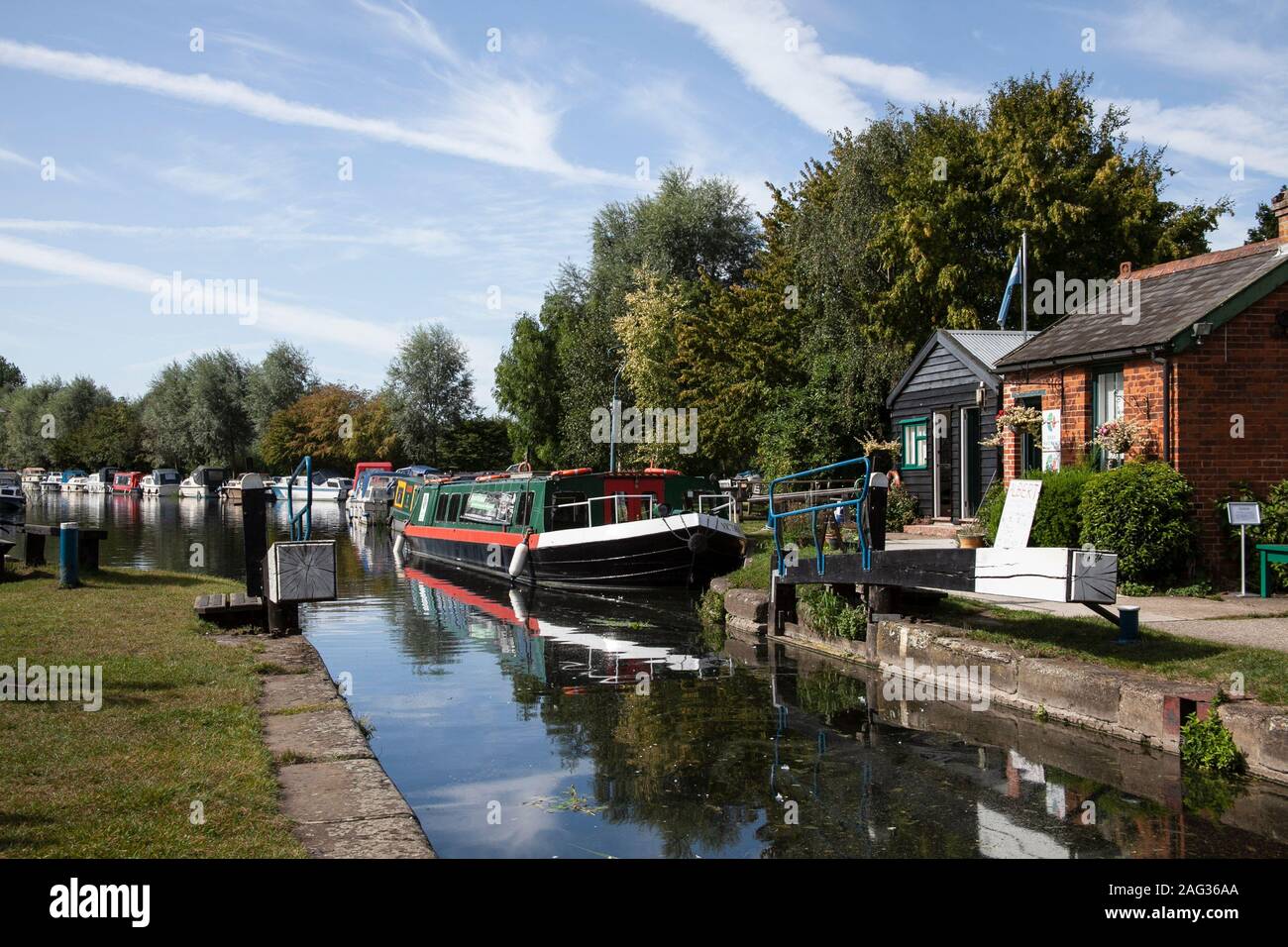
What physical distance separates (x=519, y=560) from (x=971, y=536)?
10.3 metres

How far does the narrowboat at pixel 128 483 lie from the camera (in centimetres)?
7694

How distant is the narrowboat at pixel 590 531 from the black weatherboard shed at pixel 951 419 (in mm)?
4526

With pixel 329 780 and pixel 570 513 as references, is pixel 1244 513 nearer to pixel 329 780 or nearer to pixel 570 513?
pixel 329 780

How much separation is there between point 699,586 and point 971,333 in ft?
25.6

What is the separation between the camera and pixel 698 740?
30.4 feet

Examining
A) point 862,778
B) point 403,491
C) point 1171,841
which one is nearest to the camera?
point 1171,841

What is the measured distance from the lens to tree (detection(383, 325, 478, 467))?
62.8m

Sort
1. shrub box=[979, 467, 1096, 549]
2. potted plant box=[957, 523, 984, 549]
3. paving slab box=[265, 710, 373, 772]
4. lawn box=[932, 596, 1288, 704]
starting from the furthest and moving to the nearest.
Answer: potted plant box=[957, 523, 984, 549]
shrub box=[979, 467, 1096, 549]
lawn box=[932, 596, 1288, 704]
paving slab box=[265, 710, 373, 772]

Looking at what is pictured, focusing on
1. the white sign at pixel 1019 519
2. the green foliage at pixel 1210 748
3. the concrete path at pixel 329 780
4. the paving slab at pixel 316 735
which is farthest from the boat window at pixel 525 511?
the green foliage at pixel 1210 748

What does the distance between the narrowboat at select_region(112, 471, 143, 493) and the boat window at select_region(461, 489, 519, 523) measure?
190ft

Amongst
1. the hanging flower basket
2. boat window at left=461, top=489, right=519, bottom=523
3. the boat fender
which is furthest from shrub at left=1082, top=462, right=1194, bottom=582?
boat window at left=461, top=489, right=519, bottom=523

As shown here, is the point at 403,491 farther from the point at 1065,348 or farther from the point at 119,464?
the point at 119,464

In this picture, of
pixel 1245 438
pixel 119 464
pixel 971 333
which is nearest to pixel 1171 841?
pixel 1245 438

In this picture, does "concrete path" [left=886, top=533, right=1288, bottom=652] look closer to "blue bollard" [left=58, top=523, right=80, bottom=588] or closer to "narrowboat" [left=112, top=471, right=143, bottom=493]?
"blue bollard" [left=58, top=523, right=80, bottom=588]
